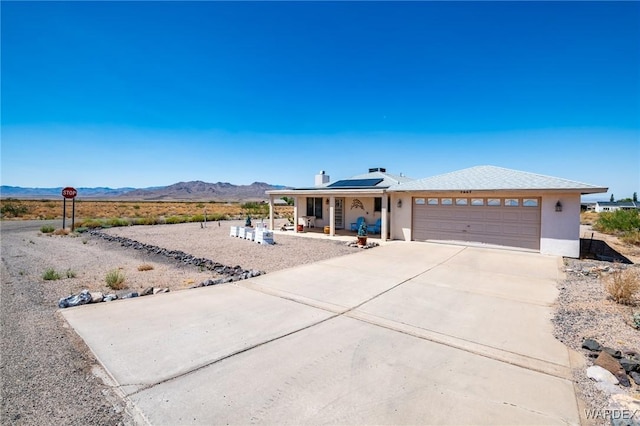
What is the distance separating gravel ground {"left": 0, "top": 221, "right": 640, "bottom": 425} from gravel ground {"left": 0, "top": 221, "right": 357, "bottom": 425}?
12 millimetres

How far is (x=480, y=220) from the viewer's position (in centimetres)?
1412

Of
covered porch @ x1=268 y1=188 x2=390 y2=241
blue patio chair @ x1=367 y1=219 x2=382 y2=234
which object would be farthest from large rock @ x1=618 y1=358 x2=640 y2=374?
blue patio chair @ x1=367 y1=219 x2=382 y2=234

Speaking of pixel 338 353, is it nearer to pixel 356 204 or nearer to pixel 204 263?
pixel 204 263

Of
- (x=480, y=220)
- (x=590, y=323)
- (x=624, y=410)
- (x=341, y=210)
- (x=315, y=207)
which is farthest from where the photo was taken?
(x=315, y=207)

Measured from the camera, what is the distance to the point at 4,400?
10.8 feet

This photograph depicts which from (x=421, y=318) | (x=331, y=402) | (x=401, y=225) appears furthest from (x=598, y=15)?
(x=331, y=402)

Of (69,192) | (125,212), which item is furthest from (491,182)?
(125,212)

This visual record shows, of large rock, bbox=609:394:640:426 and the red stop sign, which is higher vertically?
the red stop sign

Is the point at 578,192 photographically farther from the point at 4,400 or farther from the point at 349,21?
the point at 4,400

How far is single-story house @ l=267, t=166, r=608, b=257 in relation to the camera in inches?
476

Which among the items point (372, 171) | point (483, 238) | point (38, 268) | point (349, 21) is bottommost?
point (38, 268)

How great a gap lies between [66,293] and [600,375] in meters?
10.2

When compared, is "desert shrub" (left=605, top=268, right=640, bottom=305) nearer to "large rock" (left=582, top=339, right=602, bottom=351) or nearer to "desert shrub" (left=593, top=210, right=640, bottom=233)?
"large rock" (left=582, top=339, right=602, bottom=351)

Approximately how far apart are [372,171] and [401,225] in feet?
25.9
